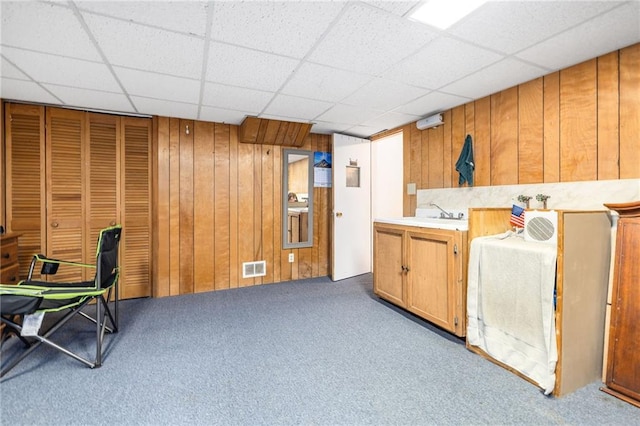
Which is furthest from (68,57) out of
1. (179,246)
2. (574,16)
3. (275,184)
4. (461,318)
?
(461,318)

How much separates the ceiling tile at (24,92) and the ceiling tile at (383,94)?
2.80 meters

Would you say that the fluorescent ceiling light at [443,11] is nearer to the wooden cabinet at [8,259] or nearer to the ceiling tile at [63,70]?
the ceiling tile at [63,70]

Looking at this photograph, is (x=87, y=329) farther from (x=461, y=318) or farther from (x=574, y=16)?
(x=574, y=16)

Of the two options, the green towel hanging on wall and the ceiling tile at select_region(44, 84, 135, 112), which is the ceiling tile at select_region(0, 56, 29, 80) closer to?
the ceiling tile at select_region(44, 84, 135, 112)

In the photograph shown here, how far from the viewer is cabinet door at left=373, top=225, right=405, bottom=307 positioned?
2930 millimetres

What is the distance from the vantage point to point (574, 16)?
1621 mm

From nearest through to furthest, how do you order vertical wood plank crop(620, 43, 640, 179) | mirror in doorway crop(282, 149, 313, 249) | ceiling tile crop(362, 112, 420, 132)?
1. vertical wood plank crop(620, 43, 640, 179)
2. ceiling tile crop(362, 112, 420, 132)
3. mirror in doorway crop(282, 149, 313, 249)

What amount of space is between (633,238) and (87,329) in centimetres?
410

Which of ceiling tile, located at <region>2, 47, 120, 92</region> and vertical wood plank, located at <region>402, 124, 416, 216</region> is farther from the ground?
ceiling tile, located at <region>2, 47, 120, 92</region>

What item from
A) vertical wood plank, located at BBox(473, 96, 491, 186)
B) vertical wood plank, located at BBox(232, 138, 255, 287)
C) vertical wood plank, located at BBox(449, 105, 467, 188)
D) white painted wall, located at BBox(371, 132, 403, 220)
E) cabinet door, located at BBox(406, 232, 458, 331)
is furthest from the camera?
white painted wall, located at BBox(371, 132, 403, 220)

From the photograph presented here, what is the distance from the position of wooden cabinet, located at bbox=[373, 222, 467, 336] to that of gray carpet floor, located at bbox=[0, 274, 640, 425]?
20 centimetres

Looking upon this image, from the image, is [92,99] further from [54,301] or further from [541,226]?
[541,226]

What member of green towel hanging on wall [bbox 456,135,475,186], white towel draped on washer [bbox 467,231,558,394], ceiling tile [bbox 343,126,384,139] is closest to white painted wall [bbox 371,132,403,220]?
ceiling tile [bbox 343,126,384,139]

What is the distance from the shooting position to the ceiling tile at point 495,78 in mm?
2213
